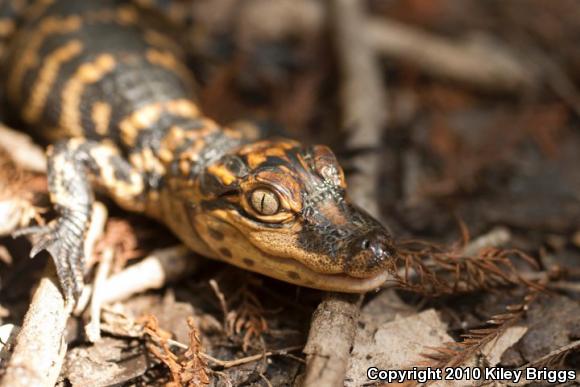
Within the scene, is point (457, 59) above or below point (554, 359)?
above

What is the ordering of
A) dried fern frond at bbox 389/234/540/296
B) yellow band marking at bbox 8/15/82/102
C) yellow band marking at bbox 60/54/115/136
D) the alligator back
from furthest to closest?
yellow band marking at bbox 8/15/82/102 → yellow band marking at bbox 60/54/115/136 → the alligator back → dried fern frond at bbox 389/234/540/296

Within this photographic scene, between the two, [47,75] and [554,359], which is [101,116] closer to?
[47,75]

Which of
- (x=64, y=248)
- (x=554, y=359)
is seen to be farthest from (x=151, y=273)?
(x=554, y=359)

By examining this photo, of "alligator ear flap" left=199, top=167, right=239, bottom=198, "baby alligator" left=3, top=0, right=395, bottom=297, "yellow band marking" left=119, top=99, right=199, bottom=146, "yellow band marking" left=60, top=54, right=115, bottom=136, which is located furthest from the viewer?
"yellow band marking" left=60, top=54, right=115, bottom=136

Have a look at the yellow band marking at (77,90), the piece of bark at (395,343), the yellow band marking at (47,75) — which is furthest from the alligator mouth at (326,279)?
the yellow band marking at (47,75)

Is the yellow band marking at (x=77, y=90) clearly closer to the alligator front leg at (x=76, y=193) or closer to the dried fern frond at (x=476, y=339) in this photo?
the alligator front leg at (x=76, y=193)

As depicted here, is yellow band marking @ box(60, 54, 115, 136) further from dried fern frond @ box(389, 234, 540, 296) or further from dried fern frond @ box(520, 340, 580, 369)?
dried fern frond @ box(520, 340, 580, 369)

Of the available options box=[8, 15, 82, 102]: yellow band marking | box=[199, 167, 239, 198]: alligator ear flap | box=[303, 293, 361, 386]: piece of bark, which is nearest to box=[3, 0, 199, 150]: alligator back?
box=[8, 15, 82, 102]: yellow band marking

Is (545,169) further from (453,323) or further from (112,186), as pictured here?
(112,186)
